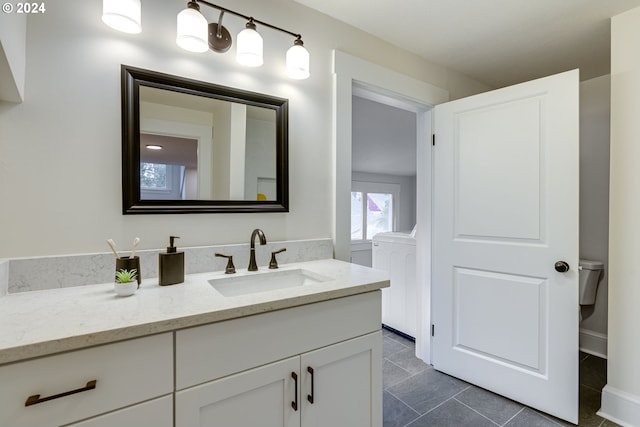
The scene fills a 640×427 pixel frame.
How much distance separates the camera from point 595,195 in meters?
Answer: 2.38

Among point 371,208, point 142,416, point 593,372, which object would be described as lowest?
point 593,372

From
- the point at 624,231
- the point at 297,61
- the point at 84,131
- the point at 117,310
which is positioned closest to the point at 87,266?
the point at 117,310

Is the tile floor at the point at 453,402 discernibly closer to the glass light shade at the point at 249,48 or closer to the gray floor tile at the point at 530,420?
the gray floor tile at the point at 530,420

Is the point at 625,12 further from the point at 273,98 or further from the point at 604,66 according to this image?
the point at 273,98

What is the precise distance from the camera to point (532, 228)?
1.72 metres

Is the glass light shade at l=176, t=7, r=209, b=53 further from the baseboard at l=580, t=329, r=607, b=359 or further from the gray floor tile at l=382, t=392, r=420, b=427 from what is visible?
the baseboard at l=580, t=329, r=607, b=359

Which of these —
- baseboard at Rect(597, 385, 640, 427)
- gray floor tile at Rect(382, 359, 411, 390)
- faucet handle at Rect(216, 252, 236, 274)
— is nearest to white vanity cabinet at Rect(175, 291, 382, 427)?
faucet handle at Rect(216, 252, 236, 274)

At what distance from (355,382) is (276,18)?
1.72 metres

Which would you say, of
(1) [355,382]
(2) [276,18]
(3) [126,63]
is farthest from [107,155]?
(1) [355,382]

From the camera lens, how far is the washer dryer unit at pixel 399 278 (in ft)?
8.26

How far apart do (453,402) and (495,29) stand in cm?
223

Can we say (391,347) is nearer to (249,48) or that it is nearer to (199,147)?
(199,147)

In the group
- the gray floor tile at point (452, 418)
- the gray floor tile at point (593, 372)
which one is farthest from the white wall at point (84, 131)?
the gray floor tile at point (593, 372)

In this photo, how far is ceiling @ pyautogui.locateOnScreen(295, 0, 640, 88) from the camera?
5.19 feet
